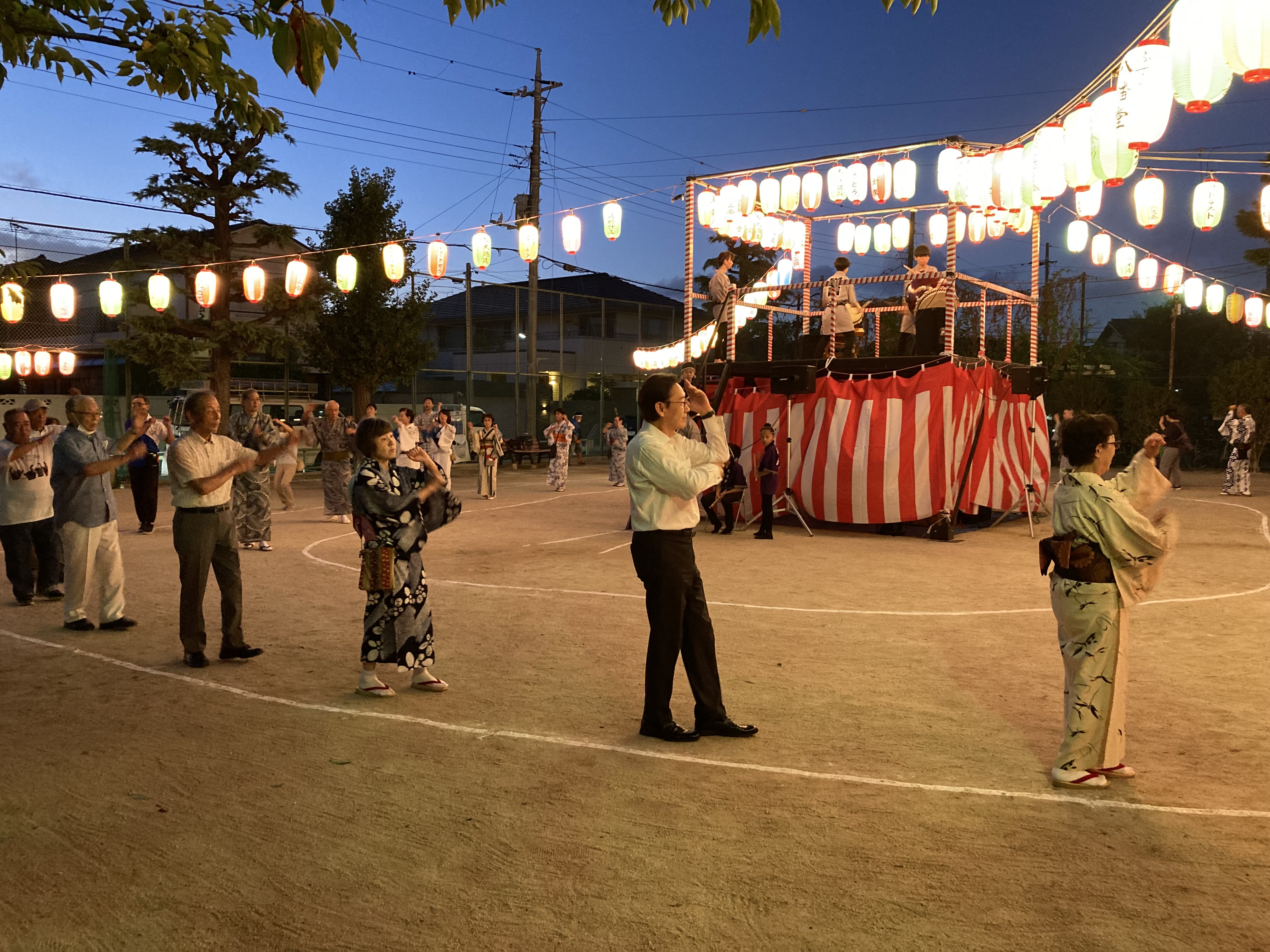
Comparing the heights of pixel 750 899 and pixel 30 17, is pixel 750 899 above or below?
below

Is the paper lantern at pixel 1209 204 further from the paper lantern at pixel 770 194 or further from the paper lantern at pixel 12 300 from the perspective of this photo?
the paper lantern at pixel 12 300

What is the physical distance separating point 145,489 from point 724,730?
36.3 feet

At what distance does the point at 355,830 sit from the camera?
3.78 metres

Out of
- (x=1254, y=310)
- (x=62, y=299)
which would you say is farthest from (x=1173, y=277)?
(x=62, y=299)

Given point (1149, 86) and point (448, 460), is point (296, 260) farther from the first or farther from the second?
point (1149, 86)

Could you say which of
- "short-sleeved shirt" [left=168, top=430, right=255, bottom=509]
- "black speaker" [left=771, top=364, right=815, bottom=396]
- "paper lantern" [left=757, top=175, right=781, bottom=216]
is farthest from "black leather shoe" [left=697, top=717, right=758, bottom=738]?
"paper lantern" [left=757, top=175, right=781, bottom=216]

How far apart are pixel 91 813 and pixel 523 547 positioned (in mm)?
8230

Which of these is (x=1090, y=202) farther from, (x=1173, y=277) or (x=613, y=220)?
(x=613, y=220)

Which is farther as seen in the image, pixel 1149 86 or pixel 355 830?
pixel 1149 86

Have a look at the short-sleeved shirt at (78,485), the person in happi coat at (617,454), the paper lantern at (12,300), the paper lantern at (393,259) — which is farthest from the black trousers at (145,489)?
the person in happi coat at (617,454)

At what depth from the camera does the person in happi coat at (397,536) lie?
17.9 feet

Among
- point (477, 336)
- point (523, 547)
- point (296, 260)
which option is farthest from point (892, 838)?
point (477, 336)

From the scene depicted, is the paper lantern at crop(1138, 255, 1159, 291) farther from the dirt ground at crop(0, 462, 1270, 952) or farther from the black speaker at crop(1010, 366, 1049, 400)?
the dirt ground at crop(0, 462, 1270, 952)

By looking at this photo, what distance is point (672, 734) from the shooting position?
4.86m
